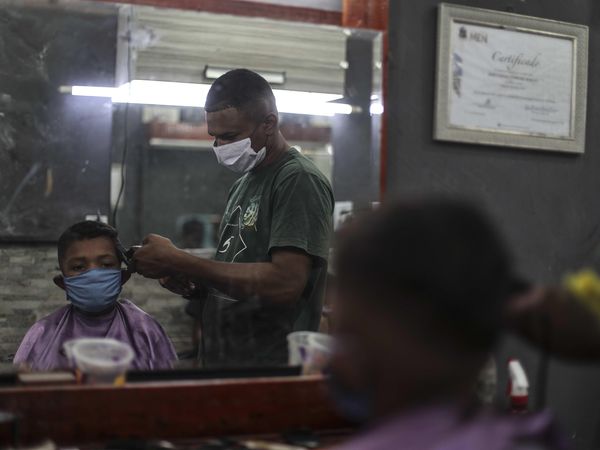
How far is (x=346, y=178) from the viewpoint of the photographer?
2000mm

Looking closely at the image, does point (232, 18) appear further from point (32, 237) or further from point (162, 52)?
point (32, 237)

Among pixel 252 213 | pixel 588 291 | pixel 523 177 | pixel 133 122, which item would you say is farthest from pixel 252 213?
pixel 588 291

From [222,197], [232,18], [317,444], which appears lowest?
[317,444]

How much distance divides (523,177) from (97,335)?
1252 mm

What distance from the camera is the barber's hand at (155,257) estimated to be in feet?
6.07

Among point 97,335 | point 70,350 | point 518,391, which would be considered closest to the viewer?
point 70,350

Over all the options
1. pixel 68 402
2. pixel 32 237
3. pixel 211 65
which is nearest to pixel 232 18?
pixel 211 65

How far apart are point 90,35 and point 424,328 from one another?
1321 millimetres

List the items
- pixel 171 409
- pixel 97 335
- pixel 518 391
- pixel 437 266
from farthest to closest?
pixel 518 391 → pixel 97 335 → pixel 171 409 → pixel 437 266

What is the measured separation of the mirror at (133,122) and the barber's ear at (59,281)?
0.5 inches

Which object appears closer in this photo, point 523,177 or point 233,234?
point 233,234

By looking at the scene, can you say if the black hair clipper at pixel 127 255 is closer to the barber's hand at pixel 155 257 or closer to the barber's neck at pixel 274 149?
the barber's hand at pixel 155 257

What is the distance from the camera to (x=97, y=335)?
179cm

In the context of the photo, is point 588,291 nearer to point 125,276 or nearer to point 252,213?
point 252,213
